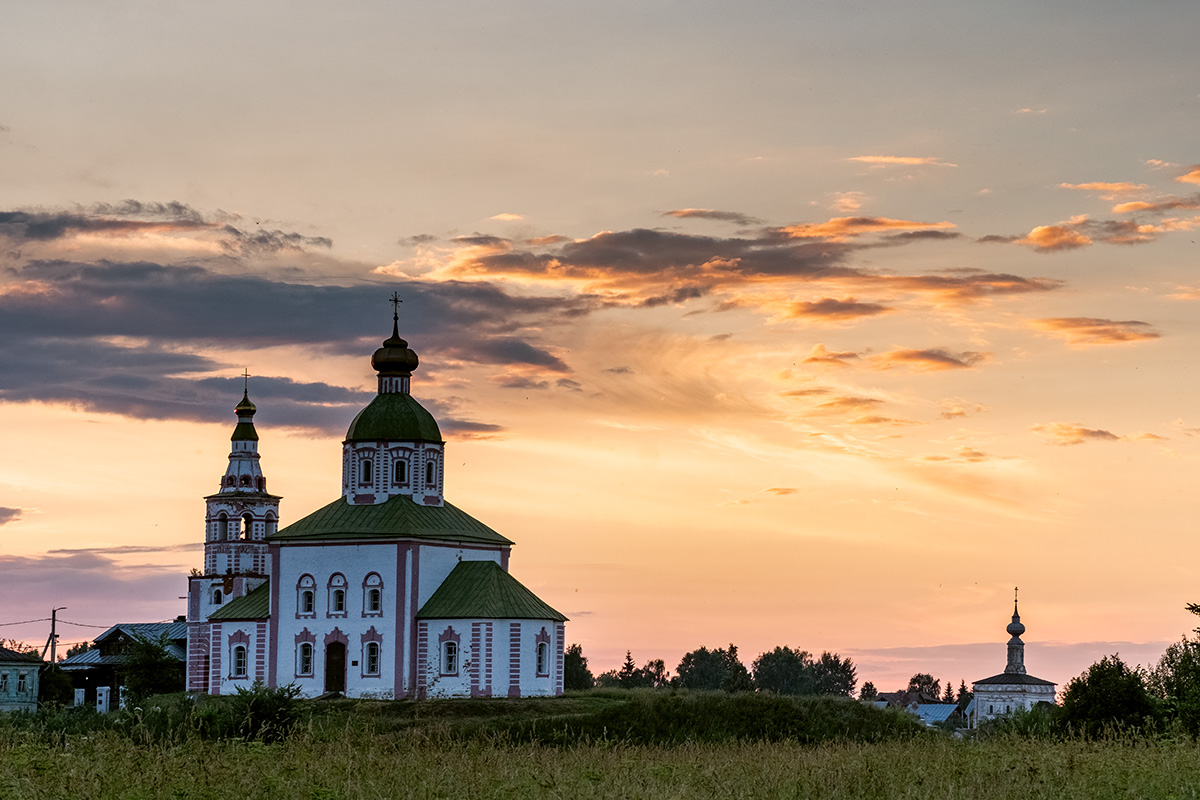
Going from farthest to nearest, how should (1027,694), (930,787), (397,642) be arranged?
(1027,694)
(397,642)
(930,787)

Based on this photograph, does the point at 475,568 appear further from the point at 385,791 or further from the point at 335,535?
the point at 385,791

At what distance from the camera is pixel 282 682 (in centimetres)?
5753

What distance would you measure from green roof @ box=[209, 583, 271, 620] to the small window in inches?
86.1

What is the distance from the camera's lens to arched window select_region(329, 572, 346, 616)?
58000 millimetres

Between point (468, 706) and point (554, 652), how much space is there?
7.42 meters

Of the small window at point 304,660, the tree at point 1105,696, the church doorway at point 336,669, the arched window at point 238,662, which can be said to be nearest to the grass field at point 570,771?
the tree at point 1105,696

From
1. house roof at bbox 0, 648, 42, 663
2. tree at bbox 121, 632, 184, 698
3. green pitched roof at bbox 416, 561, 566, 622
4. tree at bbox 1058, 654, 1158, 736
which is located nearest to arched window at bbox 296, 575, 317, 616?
green pitched roof at bbox 416, 561, 566, 622

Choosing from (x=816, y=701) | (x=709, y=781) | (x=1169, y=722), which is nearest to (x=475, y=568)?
(x=816, y=701)

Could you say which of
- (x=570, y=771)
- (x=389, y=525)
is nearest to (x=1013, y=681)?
(x=389, y=525)

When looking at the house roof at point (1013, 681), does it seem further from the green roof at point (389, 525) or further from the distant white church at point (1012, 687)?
the green roof at point (389, 525)

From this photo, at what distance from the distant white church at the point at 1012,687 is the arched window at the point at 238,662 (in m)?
76.1

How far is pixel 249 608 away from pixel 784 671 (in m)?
51.1

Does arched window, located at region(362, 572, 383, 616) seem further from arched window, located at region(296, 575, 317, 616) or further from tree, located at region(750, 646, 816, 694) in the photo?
tree, located at region(750, 646, 816, 694)

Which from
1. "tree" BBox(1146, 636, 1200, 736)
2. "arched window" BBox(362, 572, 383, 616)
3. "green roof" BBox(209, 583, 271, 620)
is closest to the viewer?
"tree" BBox(1146, 636, 1200, 736)
